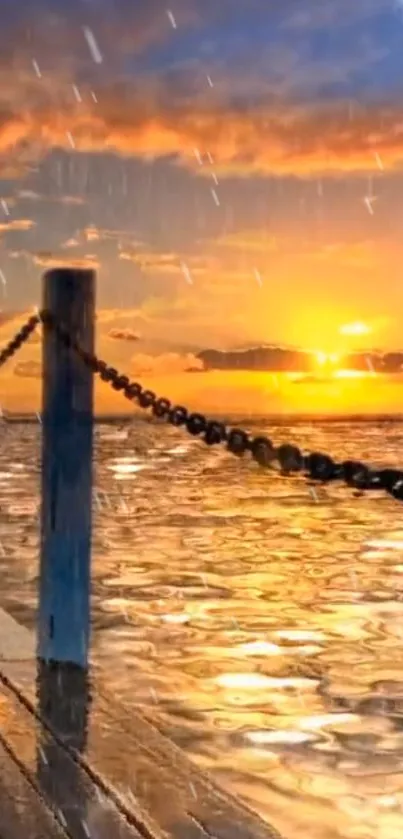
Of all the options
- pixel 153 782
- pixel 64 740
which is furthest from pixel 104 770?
pixel 64 740

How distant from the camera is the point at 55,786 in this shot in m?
4.17

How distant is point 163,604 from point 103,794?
4.97 m

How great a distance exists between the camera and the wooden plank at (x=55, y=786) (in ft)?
12.4

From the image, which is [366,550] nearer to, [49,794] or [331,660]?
[331,660]

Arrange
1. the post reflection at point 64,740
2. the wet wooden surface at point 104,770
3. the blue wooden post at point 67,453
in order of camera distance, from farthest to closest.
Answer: the blue wooden post at point 67,453 → the post reflection at point 64,740 → the wet wooden surface at point 104,770

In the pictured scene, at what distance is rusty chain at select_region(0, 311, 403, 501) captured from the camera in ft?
11.8

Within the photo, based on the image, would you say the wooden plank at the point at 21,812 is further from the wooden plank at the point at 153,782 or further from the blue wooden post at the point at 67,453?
the blue wooden post at the point at 67,453

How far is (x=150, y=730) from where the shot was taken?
4.96m

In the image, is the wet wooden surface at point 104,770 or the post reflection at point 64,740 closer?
the wet wooden surface at point 104,770

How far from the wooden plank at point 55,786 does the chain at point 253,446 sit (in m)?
1.11

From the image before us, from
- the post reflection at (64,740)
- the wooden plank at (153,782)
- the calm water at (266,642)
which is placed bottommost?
the calm water at (266,642)

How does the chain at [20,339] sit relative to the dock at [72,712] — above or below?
above

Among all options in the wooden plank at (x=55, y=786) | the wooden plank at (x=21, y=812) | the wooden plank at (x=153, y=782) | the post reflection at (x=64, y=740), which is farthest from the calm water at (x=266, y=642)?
the wooden plank at (x=21, y=812)

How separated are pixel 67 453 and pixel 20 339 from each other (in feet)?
2.51
